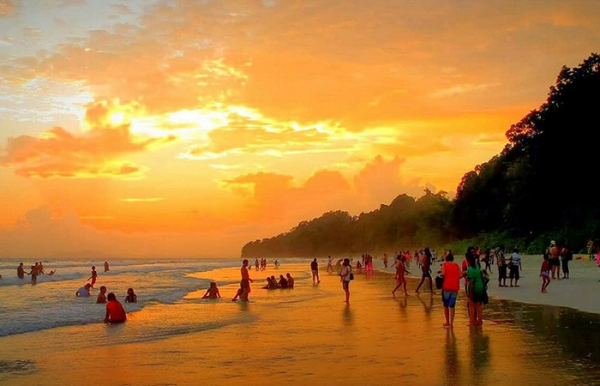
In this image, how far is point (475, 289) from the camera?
15.1m

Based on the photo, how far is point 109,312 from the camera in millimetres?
19688

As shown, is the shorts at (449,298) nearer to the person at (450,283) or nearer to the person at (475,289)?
the person at (450,283)

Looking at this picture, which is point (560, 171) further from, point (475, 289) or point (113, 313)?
point (113, 313)

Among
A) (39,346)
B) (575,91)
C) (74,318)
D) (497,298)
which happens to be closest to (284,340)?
(39,346)

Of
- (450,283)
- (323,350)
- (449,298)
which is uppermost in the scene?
(450,283)

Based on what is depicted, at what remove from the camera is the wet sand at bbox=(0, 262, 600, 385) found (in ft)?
32.6

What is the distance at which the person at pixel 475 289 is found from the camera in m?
15.1

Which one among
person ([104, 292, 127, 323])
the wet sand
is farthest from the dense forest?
person ([104, 292, 127, 323])

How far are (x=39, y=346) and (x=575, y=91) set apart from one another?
58.0 metres

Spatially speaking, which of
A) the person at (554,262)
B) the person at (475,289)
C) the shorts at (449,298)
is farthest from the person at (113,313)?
the person at (554,262)

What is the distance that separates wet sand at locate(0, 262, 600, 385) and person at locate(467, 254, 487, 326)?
372 millimetres

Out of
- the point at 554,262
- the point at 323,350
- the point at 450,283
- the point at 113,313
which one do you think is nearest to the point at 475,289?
the point at 450,283

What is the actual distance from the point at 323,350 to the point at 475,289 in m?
4.76

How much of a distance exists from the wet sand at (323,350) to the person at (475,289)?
372 millimetres
